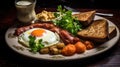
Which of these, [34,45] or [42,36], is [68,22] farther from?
[34,45]

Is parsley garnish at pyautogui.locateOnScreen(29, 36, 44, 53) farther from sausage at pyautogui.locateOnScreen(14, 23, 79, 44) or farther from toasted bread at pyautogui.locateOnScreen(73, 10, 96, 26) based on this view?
toasted bread at pyautogui.locateOnScreen(73, 10, 96, 26)

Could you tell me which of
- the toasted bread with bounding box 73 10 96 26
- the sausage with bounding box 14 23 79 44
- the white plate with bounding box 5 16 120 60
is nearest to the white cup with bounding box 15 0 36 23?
the sausage with bounding box 14 23 79 44

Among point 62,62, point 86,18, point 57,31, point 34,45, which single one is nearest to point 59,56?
point 62,62

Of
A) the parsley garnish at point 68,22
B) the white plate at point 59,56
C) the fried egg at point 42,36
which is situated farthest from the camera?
the parsley garnish at point 68,22

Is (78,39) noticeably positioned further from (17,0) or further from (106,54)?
(17,0)

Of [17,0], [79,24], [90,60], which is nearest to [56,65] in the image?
[90,60]

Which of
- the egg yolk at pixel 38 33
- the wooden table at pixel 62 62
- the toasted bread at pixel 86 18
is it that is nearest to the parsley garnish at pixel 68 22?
the toasted bread at pixel 86 18

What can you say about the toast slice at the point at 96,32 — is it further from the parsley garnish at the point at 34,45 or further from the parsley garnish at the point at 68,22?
the parsley garnish at the point at 34,45
